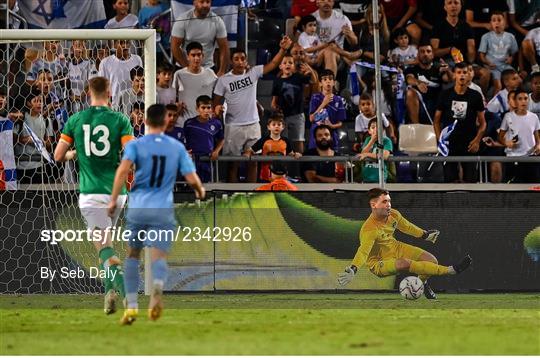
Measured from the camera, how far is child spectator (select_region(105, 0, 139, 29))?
19.2m

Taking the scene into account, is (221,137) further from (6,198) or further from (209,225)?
(6,198)

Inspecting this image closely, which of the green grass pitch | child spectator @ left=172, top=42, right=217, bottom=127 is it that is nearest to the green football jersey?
the green grass pitch

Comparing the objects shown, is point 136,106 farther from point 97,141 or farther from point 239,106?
point 97,141

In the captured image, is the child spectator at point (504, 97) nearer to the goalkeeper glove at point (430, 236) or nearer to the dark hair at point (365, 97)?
the dark hair at point (365, 97)

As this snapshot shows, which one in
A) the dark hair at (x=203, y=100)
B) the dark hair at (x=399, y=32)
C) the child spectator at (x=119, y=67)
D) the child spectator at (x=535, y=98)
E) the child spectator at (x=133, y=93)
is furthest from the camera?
the dark hair at (x=399, y=32)

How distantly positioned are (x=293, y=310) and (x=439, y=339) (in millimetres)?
3509

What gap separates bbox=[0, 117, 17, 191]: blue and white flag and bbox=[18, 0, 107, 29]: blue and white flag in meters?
3.05

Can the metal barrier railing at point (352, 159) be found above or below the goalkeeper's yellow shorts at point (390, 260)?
above

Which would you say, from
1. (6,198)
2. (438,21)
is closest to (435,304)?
(6,198)

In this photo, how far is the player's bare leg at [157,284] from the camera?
1059cm

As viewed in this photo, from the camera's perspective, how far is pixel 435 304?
568 inches

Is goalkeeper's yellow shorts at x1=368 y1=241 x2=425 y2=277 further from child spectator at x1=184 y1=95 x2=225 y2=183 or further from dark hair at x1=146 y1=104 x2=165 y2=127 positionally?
dark hair at x1=146 y1=104 x2=165 y2=127

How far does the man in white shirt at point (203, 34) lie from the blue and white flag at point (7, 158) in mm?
3089

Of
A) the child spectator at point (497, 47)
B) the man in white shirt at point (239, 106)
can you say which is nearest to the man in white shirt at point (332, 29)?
the man in white shirt at point (239, 106)
